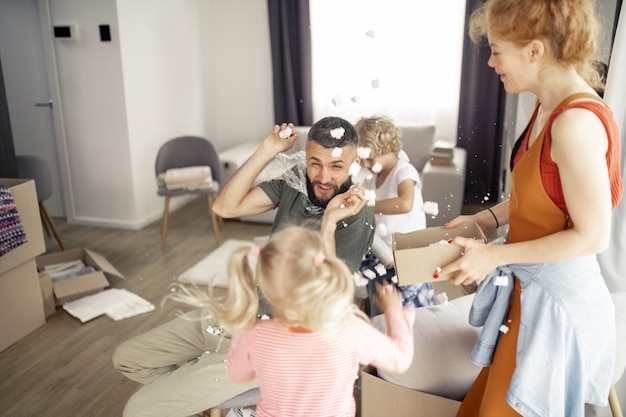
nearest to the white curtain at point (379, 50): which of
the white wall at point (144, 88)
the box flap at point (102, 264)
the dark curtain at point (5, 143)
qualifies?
the box flap at point (102, 264)

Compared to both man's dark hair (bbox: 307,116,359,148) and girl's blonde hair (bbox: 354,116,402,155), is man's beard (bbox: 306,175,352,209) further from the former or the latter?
girl's blonde hair (bbox: 354,116,402,155)

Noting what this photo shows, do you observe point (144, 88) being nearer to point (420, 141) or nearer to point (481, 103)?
point (420, 141)

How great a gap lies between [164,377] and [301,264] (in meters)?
0.84

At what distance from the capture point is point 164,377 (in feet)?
Answer: 5.43

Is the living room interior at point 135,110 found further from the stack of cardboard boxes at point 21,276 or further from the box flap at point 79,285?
the stack of cardboard boxes at point 21,276

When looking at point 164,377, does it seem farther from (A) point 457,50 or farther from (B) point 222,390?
(A) point 457,50

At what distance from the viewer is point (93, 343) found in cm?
262

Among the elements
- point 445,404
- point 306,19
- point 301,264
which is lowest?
point 445,404

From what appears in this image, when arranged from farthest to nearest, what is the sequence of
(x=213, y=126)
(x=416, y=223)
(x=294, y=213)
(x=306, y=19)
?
(x=213, y=126) < (x=306, y=19) < (x=416, y=223) < (x=294, y=213)

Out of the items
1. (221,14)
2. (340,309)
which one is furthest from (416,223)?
(221,14)

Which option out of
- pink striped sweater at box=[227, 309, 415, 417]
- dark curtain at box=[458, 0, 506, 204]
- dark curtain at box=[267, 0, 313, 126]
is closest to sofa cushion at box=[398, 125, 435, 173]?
dark curtain at box=[458, 0, 506, 204]

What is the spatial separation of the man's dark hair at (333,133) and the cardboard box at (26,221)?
1.67 meters

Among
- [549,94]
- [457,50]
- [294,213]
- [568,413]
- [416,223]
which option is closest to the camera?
[549,94]

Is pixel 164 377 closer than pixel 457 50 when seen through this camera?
Yes
